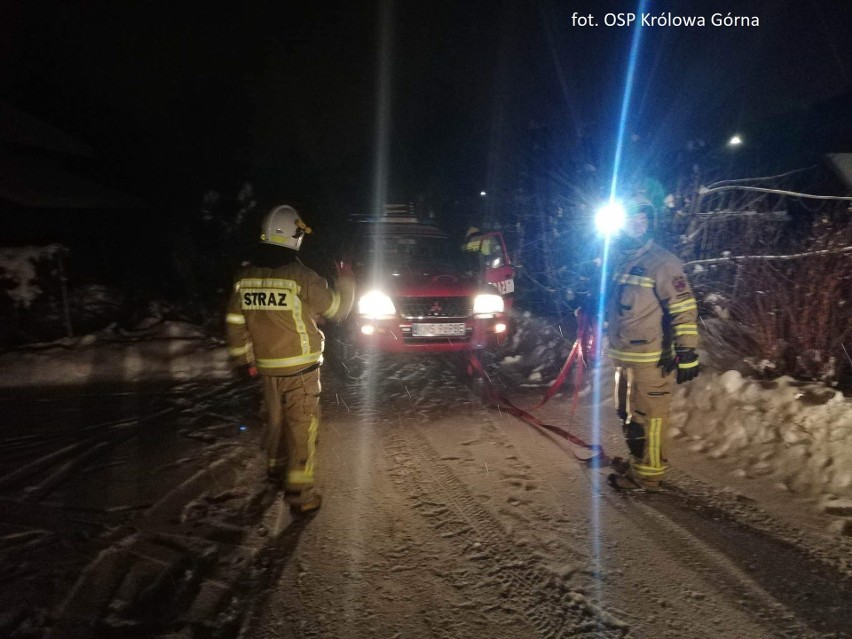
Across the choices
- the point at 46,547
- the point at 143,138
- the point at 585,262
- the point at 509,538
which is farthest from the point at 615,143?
the point at 143,138

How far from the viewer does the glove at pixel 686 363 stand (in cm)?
353

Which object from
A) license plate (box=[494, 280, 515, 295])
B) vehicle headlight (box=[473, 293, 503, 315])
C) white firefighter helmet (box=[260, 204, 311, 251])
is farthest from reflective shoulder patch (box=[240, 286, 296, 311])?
license plate (box=[494, 280, 515, 295])

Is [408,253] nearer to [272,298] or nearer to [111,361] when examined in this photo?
[111,361]

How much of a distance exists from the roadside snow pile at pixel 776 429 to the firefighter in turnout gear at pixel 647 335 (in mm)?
879

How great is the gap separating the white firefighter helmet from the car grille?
10.7 ft

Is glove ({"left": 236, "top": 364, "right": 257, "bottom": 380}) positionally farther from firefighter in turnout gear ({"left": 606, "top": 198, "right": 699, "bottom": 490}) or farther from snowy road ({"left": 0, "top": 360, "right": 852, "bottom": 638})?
firefighter in turnout gear ({"left": 606, "top": 198, "right": 699, "bottom": 490})

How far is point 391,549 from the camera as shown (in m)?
3.17

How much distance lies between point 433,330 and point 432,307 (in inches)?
11.4

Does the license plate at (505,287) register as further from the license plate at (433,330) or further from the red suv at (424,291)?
the license plate at (433,330)

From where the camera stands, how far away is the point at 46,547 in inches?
124

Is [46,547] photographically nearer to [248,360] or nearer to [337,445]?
[248,360]

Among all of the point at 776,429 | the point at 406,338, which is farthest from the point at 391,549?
the point at 406,338

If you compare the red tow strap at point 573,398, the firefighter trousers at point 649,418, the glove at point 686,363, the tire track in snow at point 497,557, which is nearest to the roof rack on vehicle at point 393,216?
the red tow strap at point 573,398

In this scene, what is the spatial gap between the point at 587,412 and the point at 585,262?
469 cm
